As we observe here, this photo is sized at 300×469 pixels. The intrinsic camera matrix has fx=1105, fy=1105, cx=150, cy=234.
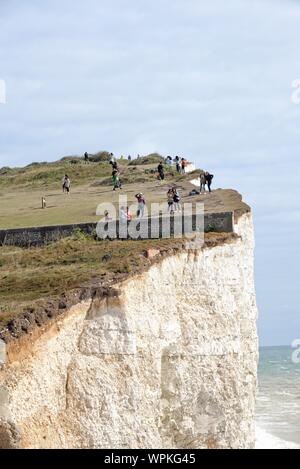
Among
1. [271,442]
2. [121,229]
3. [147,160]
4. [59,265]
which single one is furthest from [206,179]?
[147,160]

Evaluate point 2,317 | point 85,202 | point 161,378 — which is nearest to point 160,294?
point 161,378

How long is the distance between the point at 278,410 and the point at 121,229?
40.6m

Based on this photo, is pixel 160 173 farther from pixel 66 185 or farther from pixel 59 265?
pixel 59 265

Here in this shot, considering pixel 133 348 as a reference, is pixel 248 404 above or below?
below

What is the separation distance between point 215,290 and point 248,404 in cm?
421

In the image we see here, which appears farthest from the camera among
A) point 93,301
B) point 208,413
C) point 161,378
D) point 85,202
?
point 85,202

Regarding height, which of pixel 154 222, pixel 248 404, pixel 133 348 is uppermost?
pixel 154 222

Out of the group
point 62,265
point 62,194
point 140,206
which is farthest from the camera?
point 62,194

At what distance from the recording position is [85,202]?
48.8 m

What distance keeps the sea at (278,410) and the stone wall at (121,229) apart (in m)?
18.0

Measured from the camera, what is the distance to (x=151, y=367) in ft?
92.3

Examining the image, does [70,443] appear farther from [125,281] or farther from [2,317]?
[125,281]

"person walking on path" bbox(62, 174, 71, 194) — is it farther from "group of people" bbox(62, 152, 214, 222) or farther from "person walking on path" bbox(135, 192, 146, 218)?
"person walking on path" bbox(135, 192, 146, 218)

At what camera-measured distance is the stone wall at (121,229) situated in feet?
120
